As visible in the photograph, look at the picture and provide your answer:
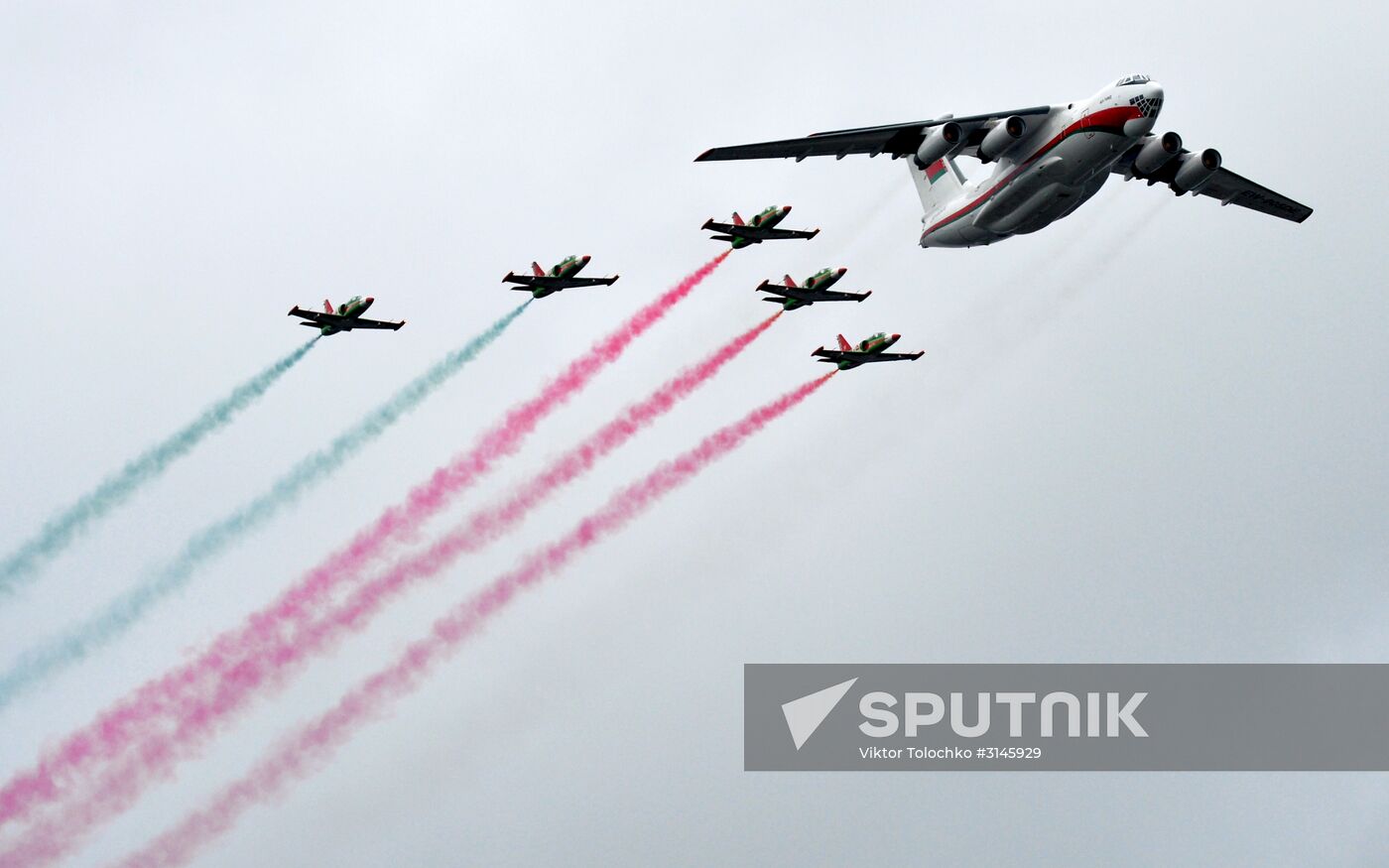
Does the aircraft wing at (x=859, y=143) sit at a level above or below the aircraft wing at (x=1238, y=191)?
below

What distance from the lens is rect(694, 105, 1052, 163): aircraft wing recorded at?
2018 inches

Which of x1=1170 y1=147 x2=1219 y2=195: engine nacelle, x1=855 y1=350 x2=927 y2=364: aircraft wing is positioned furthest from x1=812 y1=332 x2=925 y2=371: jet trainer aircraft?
x1=1170 y1=147 x2=1219 y2=195: engine nacelle

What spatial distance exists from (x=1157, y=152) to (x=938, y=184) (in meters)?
6.91

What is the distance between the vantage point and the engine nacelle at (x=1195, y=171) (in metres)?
54.3

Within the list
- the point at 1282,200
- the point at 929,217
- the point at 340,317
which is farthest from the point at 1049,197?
the point at 340,317

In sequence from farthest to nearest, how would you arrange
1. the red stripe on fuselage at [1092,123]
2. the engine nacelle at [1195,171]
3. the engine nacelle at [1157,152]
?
1. the engine nacelle at [1195,171]
2. the engine nacelle at [1157,152]
3. the red stripe on fuselage at [1092,123]

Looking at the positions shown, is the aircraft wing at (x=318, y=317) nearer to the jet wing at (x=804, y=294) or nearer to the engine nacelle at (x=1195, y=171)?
the jet wing at (x=804, y=294)

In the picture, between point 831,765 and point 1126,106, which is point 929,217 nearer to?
point 1126,106

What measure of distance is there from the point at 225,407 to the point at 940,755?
2293 cm

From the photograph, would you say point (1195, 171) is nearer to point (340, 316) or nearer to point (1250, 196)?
point (1250, 196)

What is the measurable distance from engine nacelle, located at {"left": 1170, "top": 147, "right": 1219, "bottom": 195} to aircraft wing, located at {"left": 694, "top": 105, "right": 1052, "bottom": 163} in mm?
6324

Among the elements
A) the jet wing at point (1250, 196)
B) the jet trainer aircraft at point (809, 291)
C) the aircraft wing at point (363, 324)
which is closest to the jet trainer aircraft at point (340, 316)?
the aircraft wing at point (363, 324)

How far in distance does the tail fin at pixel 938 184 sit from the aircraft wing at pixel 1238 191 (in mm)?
4454

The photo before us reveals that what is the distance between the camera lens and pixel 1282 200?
5888 centimetres
